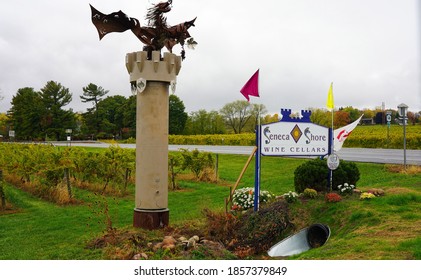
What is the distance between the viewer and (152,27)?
28.4ft

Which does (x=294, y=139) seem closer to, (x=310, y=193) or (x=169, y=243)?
(x=310, y=193)

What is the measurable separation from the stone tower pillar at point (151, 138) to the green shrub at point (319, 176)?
11.4 ft

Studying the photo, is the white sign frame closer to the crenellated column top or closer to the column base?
the crenellated column top

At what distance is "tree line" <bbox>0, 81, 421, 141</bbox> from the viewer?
54625 mm

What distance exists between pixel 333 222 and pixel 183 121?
5309 cm

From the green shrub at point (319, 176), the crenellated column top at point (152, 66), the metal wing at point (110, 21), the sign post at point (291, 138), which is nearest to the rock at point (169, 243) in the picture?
the sign post at point (291, 138)

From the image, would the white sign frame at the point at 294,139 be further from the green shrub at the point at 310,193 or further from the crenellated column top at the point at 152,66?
the crenellated column top at the point at 152,66

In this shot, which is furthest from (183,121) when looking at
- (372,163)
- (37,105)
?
(372,163)

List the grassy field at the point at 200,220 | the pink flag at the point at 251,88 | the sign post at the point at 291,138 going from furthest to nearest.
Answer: the sign post at the point at 291,138, the pink flag at the point at 251,88, the grassy field at the point at 200,220

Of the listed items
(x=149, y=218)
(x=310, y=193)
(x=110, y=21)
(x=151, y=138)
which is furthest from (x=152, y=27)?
(x=310, y=193)

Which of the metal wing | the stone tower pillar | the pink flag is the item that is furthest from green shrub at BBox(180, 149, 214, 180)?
the metal wing

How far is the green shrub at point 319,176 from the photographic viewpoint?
1004 cm

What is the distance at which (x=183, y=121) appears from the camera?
200 feet

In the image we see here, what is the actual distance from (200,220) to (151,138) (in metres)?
2.01
